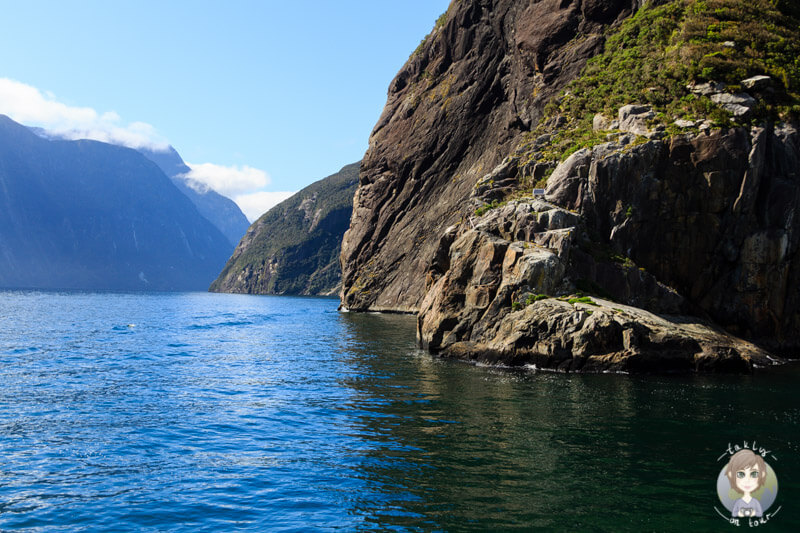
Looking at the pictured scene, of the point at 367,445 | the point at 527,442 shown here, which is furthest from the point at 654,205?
the point at 367,445

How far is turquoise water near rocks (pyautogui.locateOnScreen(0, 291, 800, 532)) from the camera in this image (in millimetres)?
12008

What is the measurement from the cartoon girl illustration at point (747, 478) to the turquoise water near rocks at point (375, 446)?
530mm

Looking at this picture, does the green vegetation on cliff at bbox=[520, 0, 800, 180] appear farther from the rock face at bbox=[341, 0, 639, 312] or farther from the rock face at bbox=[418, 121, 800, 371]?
the rock face at bbox=[341, 0, 639, 312]

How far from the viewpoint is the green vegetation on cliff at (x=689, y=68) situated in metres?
41.5

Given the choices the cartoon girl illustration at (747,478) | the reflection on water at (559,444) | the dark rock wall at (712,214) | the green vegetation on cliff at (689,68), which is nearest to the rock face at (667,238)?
the dark rock wall at (712,214)

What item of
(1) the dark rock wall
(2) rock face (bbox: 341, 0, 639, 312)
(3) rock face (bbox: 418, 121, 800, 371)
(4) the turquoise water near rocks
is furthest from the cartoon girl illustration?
(2) rock face (bbox: 341, 0, 639, 312)

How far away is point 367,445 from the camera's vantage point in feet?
55.9

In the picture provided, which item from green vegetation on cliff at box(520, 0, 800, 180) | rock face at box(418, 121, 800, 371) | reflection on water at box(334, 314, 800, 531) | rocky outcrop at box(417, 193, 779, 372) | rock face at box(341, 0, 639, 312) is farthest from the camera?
rock face at box(341, 0, 639, 312)

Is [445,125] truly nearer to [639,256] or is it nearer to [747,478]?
[639,256]

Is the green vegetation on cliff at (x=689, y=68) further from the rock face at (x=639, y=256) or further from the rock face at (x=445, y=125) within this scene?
the rock face at (x=445, y=125)

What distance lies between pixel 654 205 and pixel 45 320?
205 feet

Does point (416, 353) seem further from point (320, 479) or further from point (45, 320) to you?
point (45, 320)

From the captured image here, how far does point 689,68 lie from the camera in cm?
4397

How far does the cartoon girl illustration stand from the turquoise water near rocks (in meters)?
0.53
